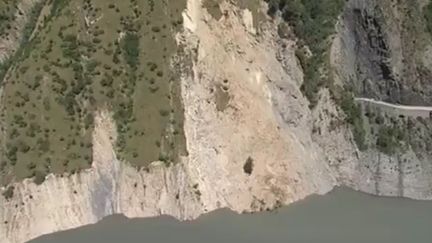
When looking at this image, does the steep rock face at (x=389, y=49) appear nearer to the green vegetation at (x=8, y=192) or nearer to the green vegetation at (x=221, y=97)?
the green vegetation at (x=221, y=97)

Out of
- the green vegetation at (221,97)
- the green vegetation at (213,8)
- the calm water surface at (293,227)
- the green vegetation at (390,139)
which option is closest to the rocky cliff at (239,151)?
the green vegetation at (221,97)

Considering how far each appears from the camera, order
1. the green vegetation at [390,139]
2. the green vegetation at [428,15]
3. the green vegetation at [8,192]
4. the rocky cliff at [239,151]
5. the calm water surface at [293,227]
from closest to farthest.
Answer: the green vegetation at [8,192]
the calm water surface at [293,227]
the rocky cliff at [239,151]
the green vegetation at [390,139]
the green vegetation at [428,15]

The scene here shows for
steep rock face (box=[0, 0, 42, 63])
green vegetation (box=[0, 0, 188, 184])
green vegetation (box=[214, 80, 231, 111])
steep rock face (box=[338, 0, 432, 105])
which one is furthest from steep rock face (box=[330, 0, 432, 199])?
steep rock face (box=[0, 0, 42, 63])

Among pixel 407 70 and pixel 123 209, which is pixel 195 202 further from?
pixel 407 70

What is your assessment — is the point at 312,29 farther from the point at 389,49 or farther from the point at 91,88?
the point at 91,88

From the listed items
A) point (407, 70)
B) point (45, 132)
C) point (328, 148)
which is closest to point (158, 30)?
point (45, 132)

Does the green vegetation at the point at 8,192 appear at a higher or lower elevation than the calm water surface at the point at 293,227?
higher
